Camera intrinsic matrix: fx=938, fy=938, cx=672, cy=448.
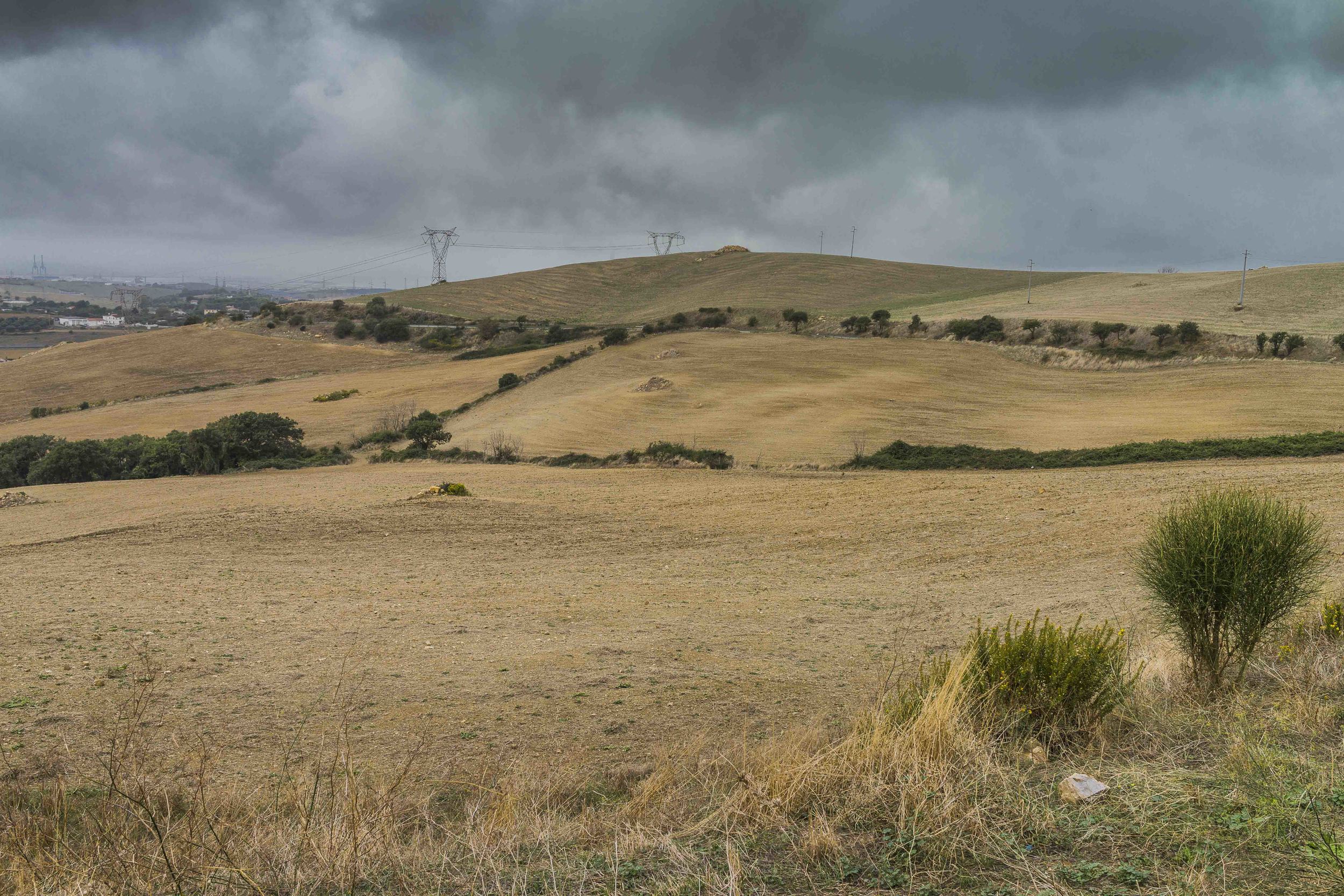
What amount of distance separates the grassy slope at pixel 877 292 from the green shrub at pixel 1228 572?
47.0 meters

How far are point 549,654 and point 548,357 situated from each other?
49.5m

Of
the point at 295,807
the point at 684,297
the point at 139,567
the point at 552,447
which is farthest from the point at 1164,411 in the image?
the point at 684,297

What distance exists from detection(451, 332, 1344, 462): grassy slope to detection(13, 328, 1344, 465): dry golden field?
128 millimetres

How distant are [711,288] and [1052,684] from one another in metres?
99.5

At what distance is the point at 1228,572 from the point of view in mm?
7801

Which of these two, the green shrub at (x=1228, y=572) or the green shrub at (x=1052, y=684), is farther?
the green shrub at (x=1228, y=572)

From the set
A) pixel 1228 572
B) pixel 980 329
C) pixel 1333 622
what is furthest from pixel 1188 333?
pixel 1228 572

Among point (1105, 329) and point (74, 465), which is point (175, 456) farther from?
point (1105, 329)

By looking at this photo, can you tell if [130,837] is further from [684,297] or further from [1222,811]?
[684,297]

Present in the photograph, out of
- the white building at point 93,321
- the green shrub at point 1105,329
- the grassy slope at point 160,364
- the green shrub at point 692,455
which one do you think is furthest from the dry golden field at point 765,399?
the white building at point 93,321

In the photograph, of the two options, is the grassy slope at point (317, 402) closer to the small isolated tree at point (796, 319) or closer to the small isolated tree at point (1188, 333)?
the small isolated tree at point (796, 319)

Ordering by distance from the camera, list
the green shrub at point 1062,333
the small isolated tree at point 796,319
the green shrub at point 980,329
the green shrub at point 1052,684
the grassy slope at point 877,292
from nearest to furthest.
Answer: the green shrub at point 1052,684 → the green shrub at point 1062,333 → the green shrub at point 980,329 → the grassy slope at point 877,292 → the small isolated tree at point 796,319

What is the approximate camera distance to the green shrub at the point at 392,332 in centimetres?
7975

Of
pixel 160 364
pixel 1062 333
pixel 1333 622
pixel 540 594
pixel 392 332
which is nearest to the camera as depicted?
pixel 1333 622
